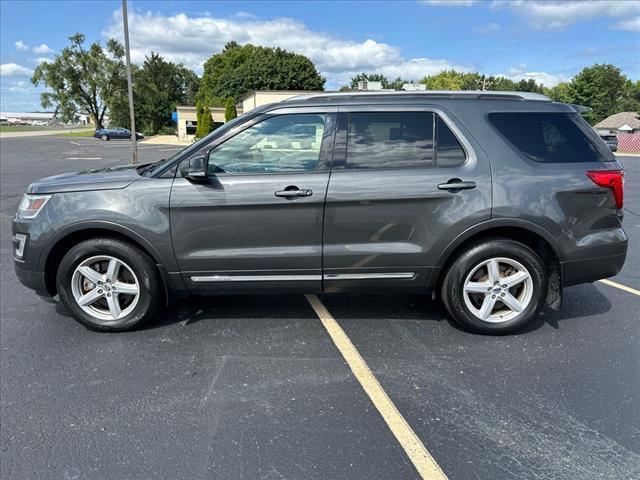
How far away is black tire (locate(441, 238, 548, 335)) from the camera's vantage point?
363 centimetres

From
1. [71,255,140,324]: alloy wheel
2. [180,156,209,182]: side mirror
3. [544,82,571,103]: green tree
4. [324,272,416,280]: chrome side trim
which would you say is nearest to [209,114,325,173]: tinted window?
[180,156,209,182]: side mirror

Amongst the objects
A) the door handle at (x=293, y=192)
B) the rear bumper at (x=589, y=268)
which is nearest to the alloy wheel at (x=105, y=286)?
the door handle at (x=293, y=192)

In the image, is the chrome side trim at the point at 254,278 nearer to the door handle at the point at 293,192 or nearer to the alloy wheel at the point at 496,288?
the door handle at the point at 293,192

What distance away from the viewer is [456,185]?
138 inches

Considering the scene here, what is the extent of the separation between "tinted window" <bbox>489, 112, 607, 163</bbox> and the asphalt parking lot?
57.0 inches

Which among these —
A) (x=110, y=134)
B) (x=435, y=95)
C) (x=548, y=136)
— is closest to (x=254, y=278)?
(x=435, y=95)

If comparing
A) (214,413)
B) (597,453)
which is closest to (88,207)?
(214,413)

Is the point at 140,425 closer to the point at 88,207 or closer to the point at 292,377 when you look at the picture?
the point at 292,377

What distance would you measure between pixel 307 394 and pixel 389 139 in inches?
78.5

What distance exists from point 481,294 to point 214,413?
225 centimetres

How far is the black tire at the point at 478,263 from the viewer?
11.9ft

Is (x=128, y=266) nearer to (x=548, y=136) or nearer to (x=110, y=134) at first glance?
(x=548, y=136)

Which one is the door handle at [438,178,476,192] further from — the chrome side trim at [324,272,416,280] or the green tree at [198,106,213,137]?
the green tree at [198,106,213,137]

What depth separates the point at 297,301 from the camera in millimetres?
4453
